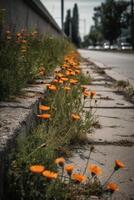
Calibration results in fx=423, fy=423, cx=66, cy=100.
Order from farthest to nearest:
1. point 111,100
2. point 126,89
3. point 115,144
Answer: point 126,89
point 111,100
point 115,144

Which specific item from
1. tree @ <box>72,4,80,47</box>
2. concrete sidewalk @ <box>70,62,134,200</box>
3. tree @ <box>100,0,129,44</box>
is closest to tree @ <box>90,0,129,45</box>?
tree @ <box>100,0,129,44</box>

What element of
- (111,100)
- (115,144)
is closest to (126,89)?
(111,100)

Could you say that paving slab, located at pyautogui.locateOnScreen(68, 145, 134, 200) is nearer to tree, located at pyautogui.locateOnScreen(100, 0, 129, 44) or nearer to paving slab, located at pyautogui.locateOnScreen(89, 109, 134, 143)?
paving slab, located at pyautogui.locateOnScreen(89, 109, 134, 143)

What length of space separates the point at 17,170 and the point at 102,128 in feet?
6.50

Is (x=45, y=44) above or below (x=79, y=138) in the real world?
above

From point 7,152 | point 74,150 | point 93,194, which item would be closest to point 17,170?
point 7,152

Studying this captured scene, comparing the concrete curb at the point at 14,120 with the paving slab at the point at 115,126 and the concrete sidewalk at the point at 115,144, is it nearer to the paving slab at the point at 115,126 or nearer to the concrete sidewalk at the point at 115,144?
the concrete sidewalk at the point at 115,144

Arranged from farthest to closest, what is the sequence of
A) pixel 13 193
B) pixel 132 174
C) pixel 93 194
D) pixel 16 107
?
pixel 16 107
pixel 132 174
pixel 93 194
pixel 13 193

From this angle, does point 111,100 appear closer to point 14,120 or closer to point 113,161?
point 113,161

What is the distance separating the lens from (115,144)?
359 centimetres

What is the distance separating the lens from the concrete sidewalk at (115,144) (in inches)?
109

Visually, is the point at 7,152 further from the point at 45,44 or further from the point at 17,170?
the point at 45,44

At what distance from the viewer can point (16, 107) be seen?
3219 millimetres

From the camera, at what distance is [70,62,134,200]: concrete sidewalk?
276 centimetres
